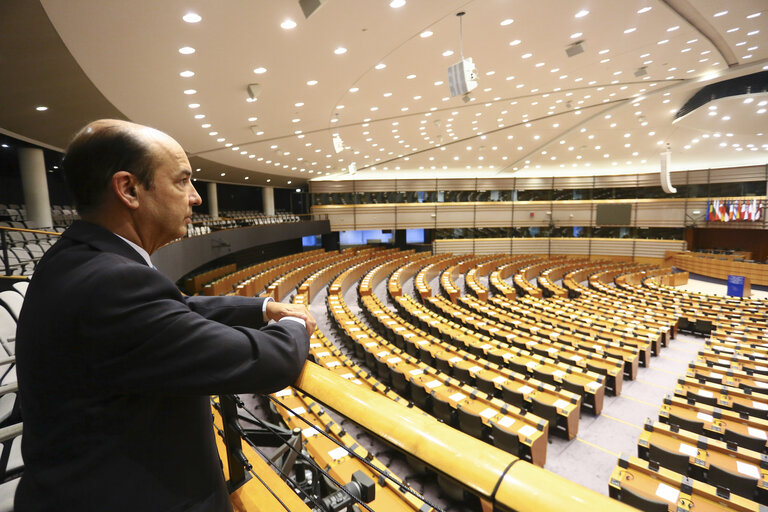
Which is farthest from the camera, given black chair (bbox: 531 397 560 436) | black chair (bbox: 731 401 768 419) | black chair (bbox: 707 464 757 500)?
black chair (bbox: 531 397 560 436)

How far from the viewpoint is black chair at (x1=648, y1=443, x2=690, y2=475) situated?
4.67 meters

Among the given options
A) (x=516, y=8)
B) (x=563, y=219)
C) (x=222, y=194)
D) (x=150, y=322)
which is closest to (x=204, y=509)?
(x=150, y=322)

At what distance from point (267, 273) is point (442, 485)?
13223mm

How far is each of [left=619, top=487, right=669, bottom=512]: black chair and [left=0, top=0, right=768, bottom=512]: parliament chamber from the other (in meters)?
0.03

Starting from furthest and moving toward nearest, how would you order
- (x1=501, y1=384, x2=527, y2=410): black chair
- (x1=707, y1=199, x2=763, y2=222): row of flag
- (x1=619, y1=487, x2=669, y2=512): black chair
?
1. (x1=707, y1=199, x2=763, y2=222): row of flag
2. (x1=501, y1=384, x2=527, y2=410): black chair
3. (x1=619, y1=487, x2=669, y2=512): black chair

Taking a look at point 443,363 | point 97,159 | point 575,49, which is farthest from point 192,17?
point 443,363

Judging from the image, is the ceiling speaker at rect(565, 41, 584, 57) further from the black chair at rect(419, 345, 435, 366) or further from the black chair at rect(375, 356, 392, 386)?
the black chair at rect(375, 356, 392, 386)

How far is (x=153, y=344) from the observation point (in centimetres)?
78

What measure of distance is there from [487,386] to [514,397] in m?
0.60

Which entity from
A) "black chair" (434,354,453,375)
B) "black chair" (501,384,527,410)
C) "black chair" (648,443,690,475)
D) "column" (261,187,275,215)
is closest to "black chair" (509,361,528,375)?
"black chair" (501,384,527,410)

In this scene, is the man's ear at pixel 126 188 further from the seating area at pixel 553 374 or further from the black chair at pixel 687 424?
the black chair at pixel 687 424

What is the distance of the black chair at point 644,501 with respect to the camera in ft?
12.0

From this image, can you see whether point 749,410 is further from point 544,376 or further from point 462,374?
point 462,374

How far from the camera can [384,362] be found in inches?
300
